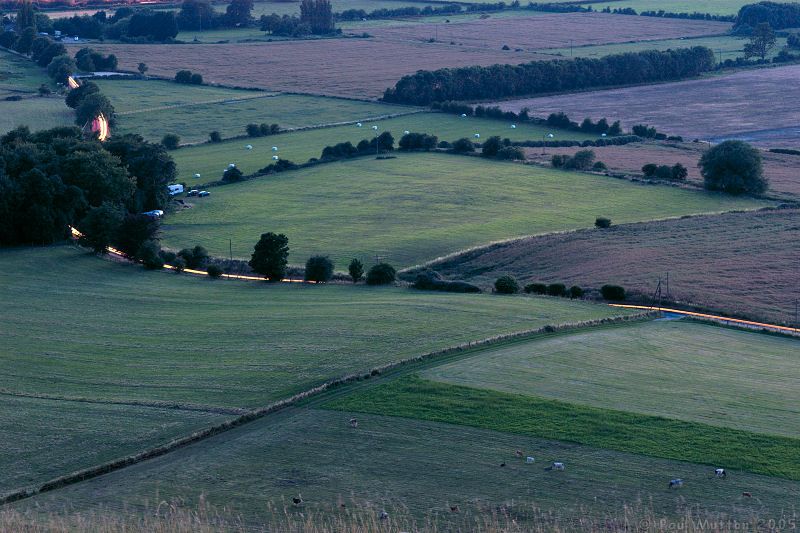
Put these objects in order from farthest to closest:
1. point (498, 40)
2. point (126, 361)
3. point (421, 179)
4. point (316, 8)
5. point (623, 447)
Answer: point (316, 8), point (498, 40), point (421, 179), point (126, 361), point (623, 447)

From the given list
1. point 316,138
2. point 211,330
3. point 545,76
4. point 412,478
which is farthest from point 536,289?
point 545,76

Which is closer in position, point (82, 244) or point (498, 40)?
point (82, 244)

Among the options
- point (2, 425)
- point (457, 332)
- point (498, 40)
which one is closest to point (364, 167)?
point (457, 332)

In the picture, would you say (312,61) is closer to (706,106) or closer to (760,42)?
(706,106)

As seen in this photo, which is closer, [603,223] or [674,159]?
[603,223]

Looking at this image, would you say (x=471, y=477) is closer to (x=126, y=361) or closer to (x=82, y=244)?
(x=126, y=361)

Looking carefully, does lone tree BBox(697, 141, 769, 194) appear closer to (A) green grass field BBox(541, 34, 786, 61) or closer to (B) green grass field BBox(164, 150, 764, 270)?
(B) green grass field BBox(164, 150, 764, 270)

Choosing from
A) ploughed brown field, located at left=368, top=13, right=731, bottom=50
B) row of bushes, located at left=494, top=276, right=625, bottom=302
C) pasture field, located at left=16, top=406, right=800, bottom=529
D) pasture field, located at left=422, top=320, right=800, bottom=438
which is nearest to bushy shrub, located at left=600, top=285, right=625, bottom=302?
row of bushes, located at left=494, top=276, right=625, bottom=302

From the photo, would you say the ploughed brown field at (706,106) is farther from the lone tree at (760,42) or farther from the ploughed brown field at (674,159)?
the lone tree at (760,42)
